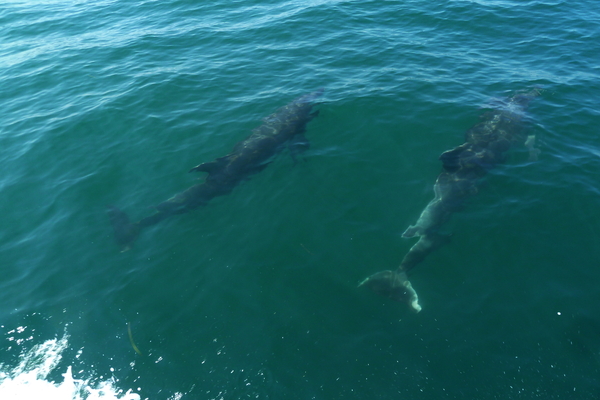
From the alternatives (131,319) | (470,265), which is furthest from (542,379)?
(131,319)

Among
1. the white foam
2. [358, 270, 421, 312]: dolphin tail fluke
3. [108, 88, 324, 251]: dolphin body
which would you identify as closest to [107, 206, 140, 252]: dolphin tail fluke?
[108, 88, 324, 251]: dolphin body

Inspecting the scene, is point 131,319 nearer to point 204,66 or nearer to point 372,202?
point 372,202

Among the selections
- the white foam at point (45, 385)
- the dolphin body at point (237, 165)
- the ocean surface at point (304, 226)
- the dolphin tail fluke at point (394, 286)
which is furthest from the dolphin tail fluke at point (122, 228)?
the dolphin tail fluke at point (394, 286)

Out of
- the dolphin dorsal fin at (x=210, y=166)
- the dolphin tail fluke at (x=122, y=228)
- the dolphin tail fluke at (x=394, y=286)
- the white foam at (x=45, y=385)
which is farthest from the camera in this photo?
the dolphin dorsal fin at (x=210, y=166)

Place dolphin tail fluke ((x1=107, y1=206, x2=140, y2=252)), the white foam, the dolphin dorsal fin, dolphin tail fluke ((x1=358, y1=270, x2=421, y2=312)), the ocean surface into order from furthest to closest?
the dolphin dorsal fin → dolphin tail fluke ((x1=107, y1=206, x2=140, y2=252)) → dolphin tail fluke ((x1=358, y1=270, x2=421, y2=312)) → the ocean surface → the white foam

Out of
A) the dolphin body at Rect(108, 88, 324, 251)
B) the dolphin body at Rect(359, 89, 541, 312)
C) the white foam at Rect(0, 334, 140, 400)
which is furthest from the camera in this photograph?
the dolphin body at Rect(108, 88, 324, 251)

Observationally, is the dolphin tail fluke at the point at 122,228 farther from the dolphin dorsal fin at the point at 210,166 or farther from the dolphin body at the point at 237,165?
the dolphin dorsal fin at the point at 210,166

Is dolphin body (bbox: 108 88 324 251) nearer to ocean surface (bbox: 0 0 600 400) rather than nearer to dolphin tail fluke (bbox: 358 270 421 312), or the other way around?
ocean surface (bbox: 0 0 600 400)
